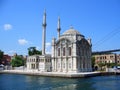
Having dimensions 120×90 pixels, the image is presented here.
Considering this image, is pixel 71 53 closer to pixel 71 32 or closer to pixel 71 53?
pixel 71 53

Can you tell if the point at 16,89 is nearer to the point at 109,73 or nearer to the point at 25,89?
the point at 25,89

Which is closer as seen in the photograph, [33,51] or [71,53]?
[71,53]

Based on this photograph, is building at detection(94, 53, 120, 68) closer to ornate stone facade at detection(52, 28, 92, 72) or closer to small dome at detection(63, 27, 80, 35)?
ornate stone facade at detection(52, 28, 92, 72)

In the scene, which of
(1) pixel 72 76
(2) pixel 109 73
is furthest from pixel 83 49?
(1) pixel 72 76

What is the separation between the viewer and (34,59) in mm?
72688

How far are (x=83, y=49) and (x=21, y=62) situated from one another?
103 ft

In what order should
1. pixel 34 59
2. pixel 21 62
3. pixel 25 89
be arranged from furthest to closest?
1. pixel 21 62
2. pixel 34 59
3. pixel 25 89

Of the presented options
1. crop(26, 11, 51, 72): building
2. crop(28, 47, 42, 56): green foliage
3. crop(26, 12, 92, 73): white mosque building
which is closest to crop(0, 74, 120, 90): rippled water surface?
crop(26, 12, 92, 73): white mosque building

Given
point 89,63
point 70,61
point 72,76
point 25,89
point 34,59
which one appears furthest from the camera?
point 34,59

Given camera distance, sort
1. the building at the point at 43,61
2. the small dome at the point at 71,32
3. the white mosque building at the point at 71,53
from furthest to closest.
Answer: the building at the point at 43,61 → the small dome at the point at 71,32 → the white mosque building at the point at 71,53

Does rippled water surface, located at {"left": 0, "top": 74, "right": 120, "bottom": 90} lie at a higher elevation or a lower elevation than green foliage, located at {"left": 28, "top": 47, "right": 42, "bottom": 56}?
lower

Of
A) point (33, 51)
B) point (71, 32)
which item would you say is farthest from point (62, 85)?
point (33, 51)

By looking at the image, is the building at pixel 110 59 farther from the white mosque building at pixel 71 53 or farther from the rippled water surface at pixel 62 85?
the rippled water surface at pixel 62 85

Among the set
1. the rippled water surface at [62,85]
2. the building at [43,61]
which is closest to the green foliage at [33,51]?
the building at [43,61]
